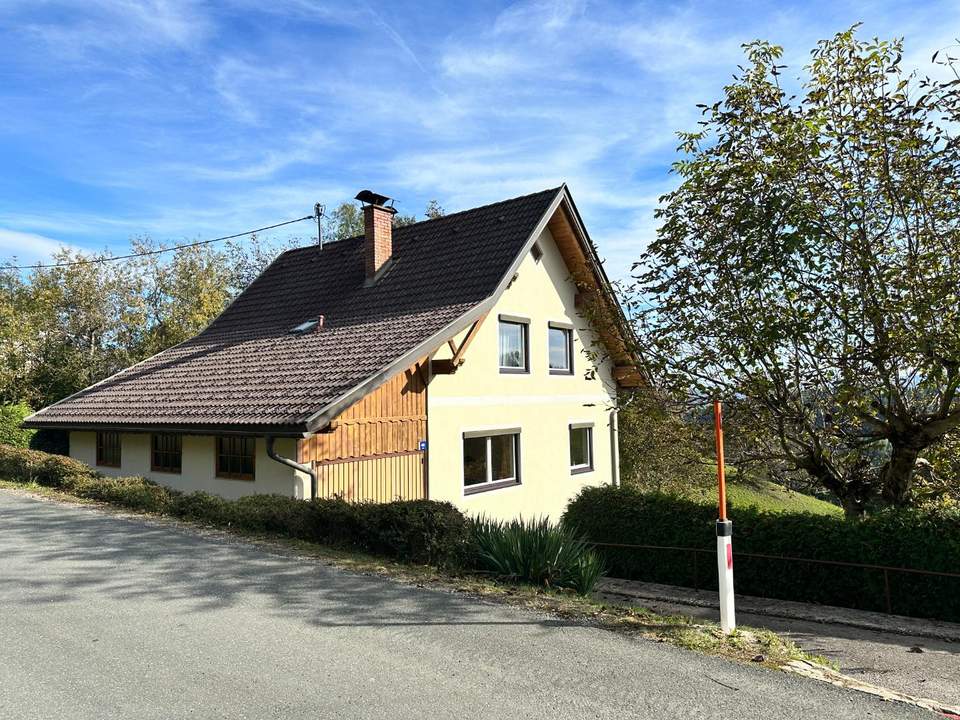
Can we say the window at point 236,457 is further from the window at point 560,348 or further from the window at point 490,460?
the window at point 560,348

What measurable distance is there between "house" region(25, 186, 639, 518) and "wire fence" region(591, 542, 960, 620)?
11.7 ft

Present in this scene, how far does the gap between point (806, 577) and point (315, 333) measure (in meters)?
11.3

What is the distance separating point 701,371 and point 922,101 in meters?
4.78

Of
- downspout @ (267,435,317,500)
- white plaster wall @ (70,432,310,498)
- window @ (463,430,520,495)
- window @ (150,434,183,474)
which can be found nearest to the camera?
downspout @ (267,435,317,500)

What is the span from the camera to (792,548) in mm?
11289

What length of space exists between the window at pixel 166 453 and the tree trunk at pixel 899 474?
13215 mm

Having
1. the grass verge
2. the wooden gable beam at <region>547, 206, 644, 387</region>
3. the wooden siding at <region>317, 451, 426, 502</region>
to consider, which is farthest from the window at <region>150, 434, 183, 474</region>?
the wooden gable beam at <region>547, 206, 644, 387</region>

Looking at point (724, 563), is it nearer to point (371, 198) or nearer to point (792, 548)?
point (792, 548)

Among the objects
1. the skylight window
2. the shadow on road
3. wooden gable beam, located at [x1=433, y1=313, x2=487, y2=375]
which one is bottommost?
the shadow on road

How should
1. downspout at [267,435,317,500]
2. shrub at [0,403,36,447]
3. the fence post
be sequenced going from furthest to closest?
1. shrub at [0,403,36,447]
2. downspout at [267,435,317,500]
3. the fence post

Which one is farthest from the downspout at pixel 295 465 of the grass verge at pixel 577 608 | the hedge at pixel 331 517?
the grass verge at pixel 577 608

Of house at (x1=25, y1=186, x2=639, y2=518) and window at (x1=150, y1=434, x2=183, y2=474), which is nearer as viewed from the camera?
house at (x1=25, y1=186, x2=639, y2=518)

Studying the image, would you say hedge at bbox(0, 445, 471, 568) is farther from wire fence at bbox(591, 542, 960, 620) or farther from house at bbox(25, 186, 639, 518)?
wire fence at bbox(591, 542, 960, 620)

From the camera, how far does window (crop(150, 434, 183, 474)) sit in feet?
49.4
